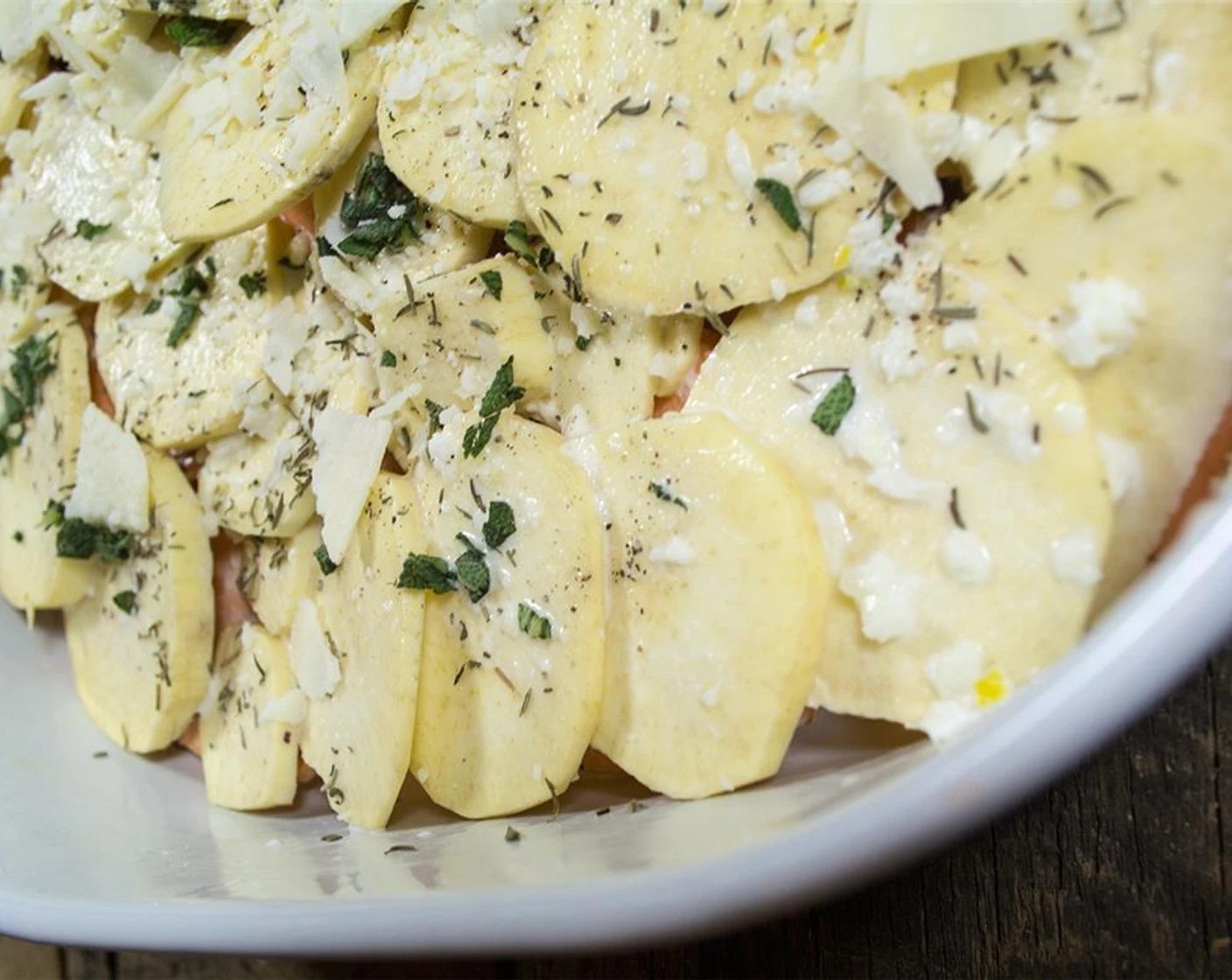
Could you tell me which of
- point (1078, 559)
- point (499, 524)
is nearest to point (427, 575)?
point (499, 524)

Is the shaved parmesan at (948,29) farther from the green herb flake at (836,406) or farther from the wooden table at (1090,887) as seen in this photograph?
the wooden table at (1090,887)

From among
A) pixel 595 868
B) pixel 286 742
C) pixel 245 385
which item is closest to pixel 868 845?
pixel 595 868

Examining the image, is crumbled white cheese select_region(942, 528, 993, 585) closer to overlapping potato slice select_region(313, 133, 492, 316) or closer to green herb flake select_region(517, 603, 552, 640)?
green herb flake select_region(517, 603, 552, 640)

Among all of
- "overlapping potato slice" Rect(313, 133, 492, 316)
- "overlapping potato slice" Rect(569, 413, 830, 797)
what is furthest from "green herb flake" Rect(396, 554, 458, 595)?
"overlapping potato slice" Rect(313, 133, 492, 316)

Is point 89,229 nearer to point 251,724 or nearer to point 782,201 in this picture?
point 251,724

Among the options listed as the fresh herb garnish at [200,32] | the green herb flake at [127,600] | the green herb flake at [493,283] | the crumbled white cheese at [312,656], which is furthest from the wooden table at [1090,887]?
the fresh herb garnish at [200,32]
